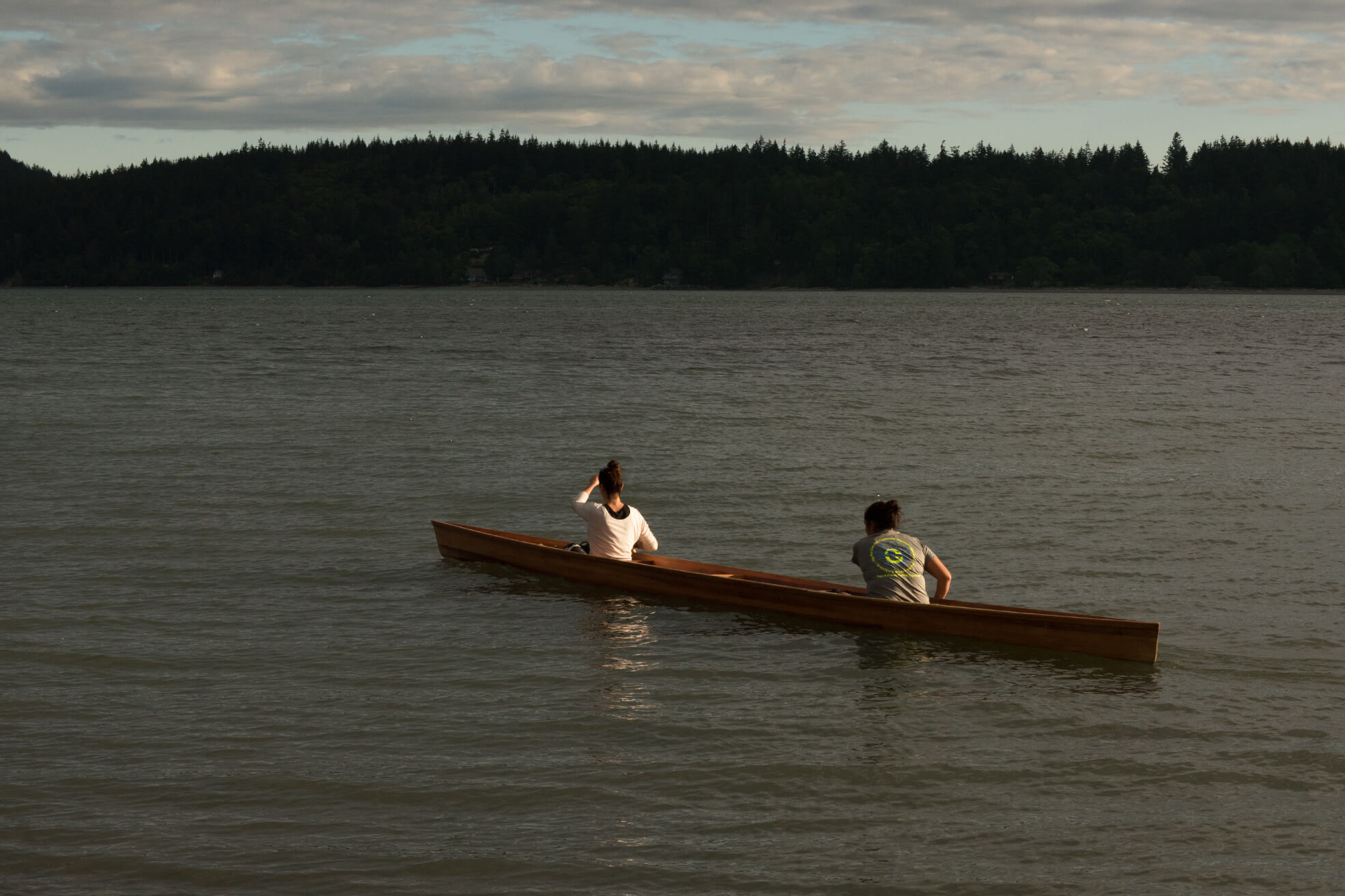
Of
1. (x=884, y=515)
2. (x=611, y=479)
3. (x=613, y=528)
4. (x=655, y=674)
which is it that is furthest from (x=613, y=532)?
(x=884, y=515)

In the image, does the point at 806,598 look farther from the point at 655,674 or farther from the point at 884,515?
the point at 655,674

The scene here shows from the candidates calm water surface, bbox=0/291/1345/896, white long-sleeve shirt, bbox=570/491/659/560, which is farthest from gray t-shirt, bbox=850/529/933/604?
white long-sleeve shirt, bbox=570/491/659/560

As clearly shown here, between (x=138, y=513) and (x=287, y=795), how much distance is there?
Result: 491 inches

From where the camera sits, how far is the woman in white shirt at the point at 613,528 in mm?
15070

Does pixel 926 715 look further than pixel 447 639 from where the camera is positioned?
No

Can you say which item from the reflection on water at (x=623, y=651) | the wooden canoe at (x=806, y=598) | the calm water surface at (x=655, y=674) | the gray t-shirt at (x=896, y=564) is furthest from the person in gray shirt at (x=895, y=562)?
the reflection on water at (x=623, y=651)

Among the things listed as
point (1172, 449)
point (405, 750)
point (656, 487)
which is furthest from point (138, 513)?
point (1172, 449)

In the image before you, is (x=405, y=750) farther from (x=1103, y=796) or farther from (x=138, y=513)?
(x=138, y=513)

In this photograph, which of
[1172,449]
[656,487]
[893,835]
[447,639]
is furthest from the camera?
[1172,449]

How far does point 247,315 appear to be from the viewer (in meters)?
119

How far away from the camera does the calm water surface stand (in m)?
8.16

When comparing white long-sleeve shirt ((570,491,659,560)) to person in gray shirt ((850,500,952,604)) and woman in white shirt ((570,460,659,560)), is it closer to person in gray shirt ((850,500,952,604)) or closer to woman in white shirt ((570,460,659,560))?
woman in white shirt ((570,460,659,560))

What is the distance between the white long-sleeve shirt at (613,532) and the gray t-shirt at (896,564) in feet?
9.44

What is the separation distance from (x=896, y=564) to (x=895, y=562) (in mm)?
23
